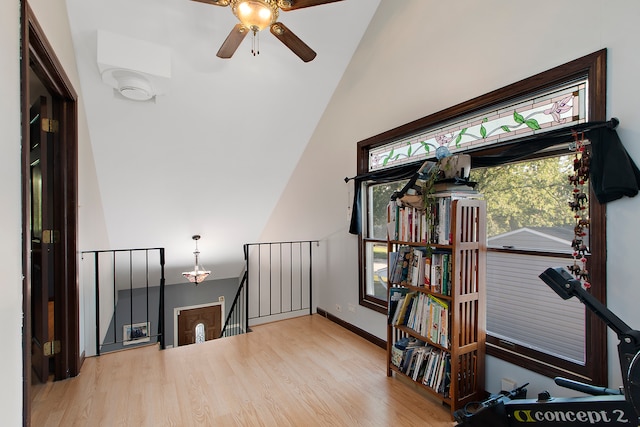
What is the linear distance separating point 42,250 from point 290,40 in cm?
253

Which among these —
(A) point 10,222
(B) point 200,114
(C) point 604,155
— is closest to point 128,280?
(B) point 200,114

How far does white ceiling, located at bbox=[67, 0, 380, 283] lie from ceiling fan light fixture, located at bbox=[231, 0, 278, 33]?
1041 millimetres

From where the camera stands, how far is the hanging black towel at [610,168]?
1418 mm

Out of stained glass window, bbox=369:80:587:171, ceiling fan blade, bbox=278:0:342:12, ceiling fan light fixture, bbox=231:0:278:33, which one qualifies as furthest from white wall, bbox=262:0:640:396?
ceiling fan light fixture, bbox=231:0:278:33

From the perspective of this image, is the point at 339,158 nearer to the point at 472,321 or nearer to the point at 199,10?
the point at 199,10

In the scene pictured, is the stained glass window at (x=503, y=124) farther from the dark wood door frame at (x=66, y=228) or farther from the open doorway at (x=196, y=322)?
the open doorway at (x=196, y=322)

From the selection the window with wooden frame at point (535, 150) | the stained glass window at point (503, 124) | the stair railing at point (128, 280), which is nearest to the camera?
the window with wooden frame at point (535, 150)

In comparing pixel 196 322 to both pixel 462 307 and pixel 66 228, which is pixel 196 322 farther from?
pixel 462 307

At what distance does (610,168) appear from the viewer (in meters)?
1.44

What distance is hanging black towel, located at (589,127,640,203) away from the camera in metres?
1.42

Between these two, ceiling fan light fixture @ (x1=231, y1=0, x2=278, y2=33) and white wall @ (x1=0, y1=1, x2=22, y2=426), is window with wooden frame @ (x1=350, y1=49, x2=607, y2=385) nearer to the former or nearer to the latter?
ceiling fan light fixture @ (x1=231, y1=0, x2=278, y2=33)

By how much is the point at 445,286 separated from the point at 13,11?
9.04ft

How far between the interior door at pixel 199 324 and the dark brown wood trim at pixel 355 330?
383 centimetres

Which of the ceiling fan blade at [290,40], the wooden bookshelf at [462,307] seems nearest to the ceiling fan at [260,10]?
the ceiling fan blade at [290,40]
